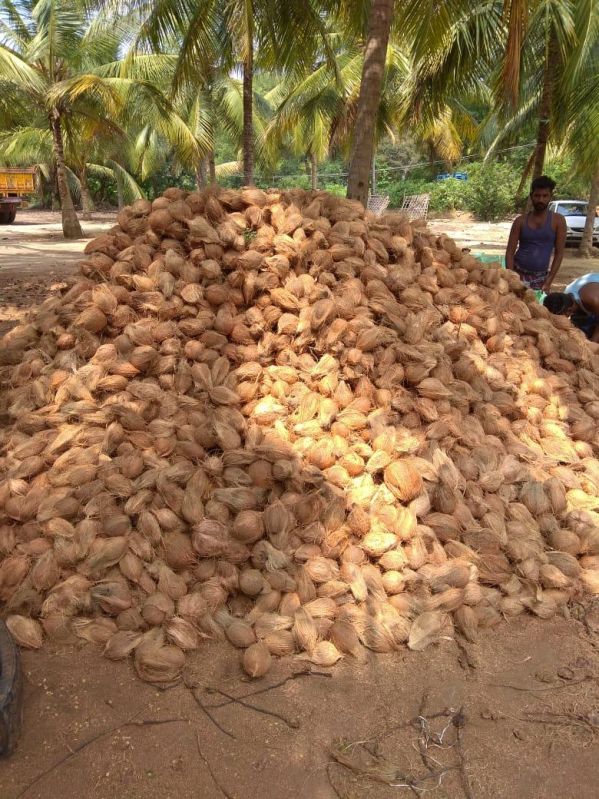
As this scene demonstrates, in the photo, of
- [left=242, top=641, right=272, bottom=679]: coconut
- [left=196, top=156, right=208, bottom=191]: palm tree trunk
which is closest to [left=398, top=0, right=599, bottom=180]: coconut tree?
[left=242, top=641, right=272, bottom=679]: coconut

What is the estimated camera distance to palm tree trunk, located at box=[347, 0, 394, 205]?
5852 mm

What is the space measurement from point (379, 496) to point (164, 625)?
105 centimetres

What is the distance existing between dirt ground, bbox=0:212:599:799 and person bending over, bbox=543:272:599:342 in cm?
283

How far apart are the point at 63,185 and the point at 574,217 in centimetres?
1470

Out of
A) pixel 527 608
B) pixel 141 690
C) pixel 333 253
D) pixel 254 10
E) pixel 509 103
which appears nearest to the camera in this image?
pixel 141 690

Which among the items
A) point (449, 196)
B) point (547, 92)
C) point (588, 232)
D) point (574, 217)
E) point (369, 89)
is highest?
point (547, 92)

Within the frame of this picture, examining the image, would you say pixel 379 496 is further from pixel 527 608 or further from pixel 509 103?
pixel 509 103

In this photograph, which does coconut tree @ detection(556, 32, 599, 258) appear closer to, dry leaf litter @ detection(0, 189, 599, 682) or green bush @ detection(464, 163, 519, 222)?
dry leaf litter @ detection(0, 189, 599, 682)

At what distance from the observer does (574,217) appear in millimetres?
17891

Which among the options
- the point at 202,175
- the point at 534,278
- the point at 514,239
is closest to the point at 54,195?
the point at 202,175

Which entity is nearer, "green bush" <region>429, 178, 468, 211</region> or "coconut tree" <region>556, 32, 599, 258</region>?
"coconut tree" <region>556, 32, 599, 258</region>

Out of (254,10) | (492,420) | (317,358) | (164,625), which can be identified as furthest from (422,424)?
(254,10)

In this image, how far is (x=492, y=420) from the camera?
10.5ft

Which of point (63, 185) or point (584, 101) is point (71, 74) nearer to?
point (63, 185)
